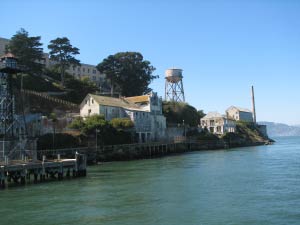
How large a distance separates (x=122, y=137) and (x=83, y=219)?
203ft

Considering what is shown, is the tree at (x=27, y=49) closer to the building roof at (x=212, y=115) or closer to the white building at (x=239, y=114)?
the building roof at (x=212, y=115)

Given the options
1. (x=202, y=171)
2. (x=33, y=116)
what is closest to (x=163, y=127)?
(x=33, y=116)

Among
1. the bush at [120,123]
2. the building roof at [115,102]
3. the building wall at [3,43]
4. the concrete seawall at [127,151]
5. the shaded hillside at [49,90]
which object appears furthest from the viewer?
the building wall at [3,43]

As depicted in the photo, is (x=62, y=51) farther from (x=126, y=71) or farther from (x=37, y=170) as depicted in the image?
(x=37, y=170)

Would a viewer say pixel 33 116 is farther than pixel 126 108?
A: No

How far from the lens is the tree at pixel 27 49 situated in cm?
10131

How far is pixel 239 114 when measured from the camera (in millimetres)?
166250

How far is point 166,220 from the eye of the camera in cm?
2752

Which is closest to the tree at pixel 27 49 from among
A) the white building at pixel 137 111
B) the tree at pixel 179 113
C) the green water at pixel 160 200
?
the white building at pixel 137 111

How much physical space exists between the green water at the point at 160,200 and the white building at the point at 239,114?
117133 millimetres

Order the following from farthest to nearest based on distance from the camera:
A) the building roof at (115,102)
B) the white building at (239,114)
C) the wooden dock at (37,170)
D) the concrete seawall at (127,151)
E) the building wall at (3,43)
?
1. the white building at (239,114)
2. the building wall at (3,43)
3. the building roof at (115,102)
4. the concrete seawall at (127,151)
5. the wooden dock at (37,170)

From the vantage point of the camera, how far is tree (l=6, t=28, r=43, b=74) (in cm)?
10131

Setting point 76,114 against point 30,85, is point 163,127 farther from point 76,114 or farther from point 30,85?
point 30,85

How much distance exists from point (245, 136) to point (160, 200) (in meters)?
115
